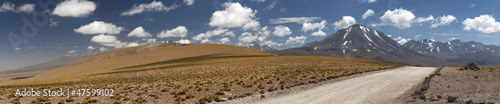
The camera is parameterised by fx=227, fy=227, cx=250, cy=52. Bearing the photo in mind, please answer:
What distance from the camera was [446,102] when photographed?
10.1 metres

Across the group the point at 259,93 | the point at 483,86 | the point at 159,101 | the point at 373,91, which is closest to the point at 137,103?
the point at 159,101

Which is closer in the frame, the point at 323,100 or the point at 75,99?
the point at 323,100

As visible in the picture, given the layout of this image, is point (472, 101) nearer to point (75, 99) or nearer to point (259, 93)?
point (259, 93)

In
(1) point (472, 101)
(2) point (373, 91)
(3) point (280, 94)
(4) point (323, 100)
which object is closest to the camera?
(1) point (472, 101)

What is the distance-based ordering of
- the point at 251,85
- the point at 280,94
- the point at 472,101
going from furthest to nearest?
the point at 251,85
the point at 280,94
the point at 472,101

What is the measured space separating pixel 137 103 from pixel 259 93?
29.0ft

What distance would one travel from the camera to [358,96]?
13453 millimetres

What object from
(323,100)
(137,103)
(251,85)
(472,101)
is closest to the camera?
(472,101)

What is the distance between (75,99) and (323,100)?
704 inches

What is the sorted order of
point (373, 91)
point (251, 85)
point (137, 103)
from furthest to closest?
1. point (251, 85)
2. point (137, 103)
3. point (373, 91)

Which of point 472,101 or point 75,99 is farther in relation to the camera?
point 75,99

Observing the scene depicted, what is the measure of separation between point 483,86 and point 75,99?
2756cm

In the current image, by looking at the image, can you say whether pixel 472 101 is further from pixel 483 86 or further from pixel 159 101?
pixel 159 101

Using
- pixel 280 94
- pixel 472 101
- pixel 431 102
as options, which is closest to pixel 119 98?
pixel 280 94
